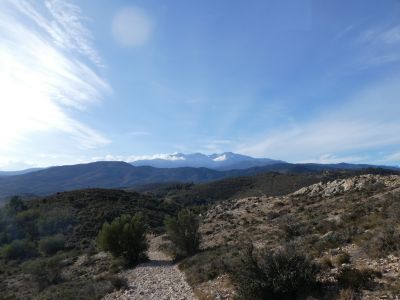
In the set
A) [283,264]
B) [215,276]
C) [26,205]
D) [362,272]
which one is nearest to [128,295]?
[215,276]

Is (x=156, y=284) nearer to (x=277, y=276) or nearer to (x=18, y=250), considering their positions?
(x=277, y=276)

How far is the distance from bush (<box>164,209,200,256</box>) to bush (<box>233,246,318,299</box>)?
1560cm

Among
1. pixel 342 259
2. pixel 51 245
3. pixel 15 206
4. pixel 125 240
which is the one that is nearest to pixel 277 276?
pixel 342 259

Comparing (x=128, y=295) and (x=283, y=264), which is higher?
(x=283, y=264)

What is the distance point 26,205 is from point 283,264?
59.2 metres

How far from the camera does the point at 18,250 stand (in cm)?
3900

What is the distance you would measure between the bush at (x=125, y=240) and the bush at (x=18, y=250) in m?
17.2

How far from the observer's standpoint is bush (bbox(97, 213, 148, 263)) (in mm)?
25953

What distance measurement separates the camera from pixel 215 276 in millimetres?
14875

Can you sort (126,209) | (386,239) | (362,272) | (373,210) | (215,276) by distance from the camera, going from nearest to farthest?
(362,272), (386,239), (215,276), (373,210), (126,209)

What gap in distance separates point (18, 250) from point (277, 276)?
37910mm

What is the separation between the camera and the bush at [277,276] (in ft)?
31.1

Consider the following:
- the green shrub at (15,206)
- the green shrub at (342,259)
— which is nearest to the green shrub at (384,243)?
the green shrub at (342,259)

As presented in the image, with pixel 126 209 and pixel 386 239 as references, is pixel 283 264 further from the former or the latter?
pixel 126 209
